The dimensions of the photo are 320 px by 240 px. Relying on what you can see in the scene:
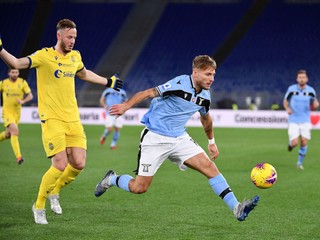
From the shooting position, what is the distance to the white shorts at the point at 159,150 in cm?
739

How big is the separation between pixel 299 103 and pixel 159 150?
8.47 m

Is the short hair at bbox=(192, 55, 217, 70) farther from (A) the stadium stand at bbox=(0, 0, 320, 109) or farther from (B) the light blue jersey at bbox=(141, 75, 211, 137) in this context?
(A) the stadium stand at bbox=(0, 0, 320, 109)

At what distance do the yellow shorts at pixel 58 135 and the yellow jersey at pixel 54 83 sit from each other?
0.07 metres

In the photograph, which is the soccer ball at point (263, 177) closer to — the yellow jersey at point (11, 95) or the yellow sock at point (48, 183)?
the yellow sock at point (48, 183)

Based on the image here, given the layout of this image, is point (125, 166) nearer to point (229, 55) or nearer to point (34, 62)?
point (34, 62)

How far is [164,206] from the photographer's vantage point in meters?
9.16

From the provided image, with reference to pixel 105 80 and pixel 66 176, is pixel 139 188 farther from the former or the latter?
pixel 105 80

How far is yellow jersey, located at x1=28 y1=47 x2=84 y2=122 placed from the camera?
7723 mm

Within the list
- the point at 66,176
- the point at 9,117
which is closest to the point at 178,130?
the point at 66,176

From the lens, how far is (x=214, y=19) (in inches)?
1529

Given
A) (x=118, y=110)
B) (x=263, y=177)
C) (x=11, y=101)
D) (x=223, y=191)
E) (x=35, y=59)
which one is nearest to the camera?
(x=118, y=110)

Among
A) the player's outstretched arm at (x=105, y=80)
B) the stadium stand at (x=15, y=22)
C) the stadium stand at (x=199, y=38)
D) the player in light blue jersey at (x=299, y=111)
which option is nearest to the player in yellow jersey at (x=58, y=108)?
the player's outstretched arm at (x=105, y=80)

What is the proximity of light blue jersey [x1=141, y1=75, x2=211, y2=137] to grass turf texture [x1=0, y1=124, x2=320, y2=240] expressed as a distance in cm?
117

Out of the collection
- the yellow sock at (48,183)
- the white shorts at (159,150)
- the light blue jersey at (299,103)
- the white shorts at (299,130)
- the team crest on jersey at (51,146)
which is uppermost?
the light blue jersey at (299,103)
